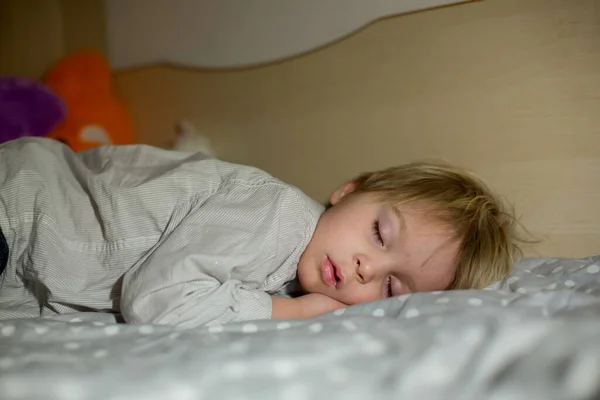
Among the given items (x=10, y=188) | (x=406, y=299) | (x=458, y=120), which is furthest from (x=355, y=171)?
(x=10, y=188)

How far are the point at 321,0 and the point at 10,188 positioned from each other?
2.67 feet

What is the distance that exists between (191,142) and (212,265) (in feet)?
2.33

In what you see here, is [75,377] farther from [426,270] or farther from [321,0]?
[321,0]

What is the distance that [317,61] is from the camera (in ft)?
4.28

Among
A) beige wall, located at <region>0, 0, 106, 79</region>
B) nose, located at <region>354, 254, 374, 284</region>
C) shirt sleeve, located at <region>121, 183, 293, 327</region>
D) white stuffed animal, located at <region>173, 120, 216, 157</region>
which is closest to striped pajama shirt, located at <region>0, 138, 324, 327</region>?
shirt sleeve, located at <region>121, 183, 293, 327</region>

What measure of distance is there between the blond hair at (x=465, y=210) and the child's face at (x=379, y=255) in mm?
21

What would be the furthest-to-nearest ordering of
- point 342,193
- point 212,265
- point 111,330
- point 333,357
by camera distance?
point 342,193 → point 212,265 → point 111,330 → point 333,357

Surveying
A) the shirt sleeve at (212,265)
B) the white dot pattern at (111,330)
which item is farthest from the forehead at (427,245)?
the white dot pattern at (111,330)

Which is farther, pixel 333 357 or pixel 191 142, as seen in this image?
pixel 191 142

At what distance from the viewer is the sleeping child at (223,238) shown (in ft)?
2.70

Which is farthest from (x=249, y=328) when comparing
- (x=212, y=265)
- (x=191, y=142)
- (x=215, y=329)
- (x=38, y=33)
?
(x=38, y=33)

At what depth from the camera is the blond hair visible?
92cm

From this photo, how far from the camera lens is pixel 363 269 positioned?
878mm

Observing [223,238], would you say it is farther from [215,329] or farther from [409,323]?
[409,323]
